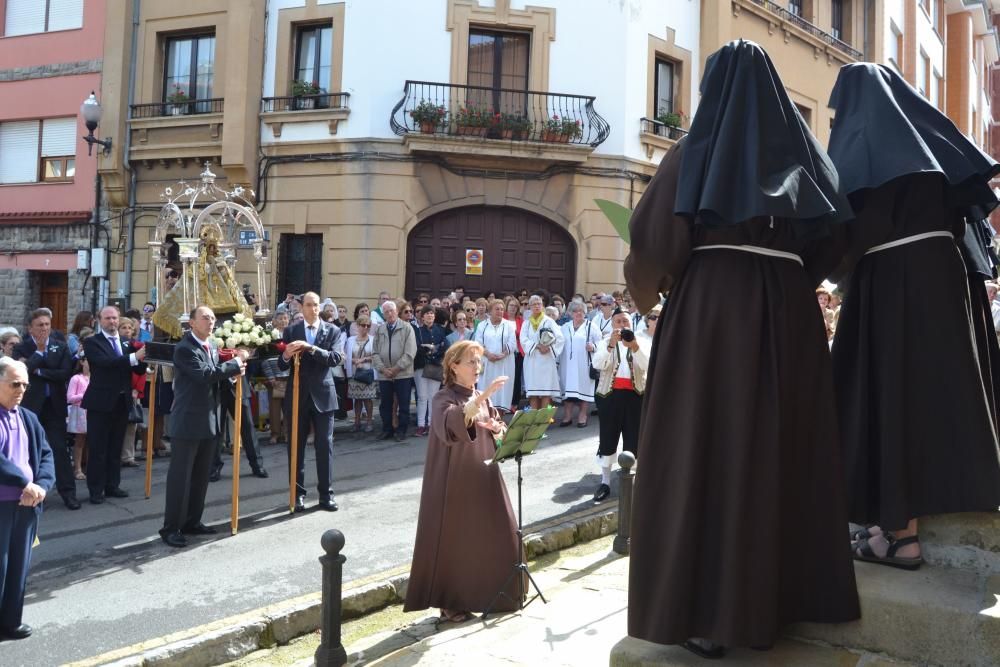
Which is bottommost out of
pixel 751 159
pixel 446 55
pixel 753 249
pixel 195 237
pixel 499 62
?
pixel 753 249

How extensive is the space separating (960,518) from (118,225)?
69.3 ft

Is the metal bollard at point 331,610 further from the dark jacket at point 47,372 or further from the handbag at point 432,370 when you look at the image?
the handbag at point 432,370

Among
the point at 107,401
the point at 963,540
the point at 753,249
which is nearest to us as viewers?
the point at 753,249

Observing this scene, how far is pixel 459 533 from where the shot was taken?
19.1ft

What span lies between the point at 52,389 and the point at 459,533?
224 inches

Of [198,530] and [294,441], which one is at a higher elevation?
[294,441]

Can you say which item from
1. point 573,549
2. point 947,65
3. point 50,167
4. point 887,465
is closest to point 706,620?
point 887,465

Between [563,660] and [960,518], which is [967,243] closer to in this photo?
[960,518]

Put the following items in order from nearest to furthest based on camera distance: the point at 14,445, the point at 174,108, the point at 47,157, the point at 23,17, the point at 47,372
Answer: the point at 14,445 → the point at 47,372 → the point at 174,108 → the point at 47,157 → the point at 23,17

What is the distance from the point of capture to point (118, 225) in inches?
837

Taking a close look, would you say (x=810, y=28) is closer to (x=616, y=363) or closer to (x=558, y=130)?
(x=558, y=130)

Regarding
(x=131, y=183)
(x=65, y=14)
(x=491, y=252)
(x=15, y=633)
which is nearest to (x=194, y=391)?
(x=15, y=633)

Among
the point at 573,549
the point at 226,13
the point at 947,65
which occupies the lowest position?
the point at 573,549

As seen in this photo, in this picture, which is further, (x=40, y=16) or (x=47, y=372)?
(x=40, y=16)
